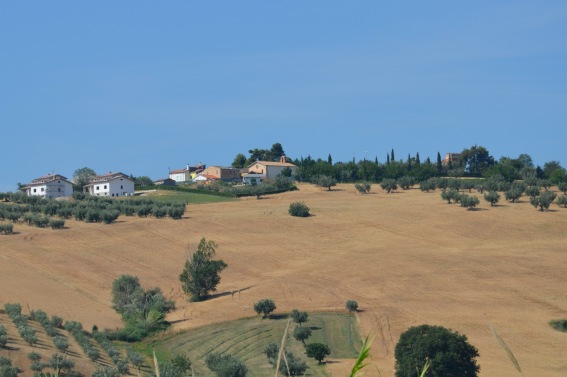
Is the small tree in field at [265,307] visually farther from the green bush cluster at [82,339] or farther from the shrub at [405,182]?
the shrub at [405,182]

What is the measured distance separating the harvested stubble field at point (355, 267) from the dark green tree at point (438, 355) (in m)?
1.64

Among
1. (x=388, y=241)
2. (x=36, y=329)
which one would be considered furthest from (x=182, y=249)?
(x=36, y=329)

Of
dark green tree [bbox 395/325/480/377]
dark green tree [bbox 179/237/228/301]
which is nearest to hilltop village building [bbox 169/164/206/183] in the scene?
dark green tree [bbox 179/237/228/301]

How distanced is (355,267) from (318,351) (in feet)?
93.7

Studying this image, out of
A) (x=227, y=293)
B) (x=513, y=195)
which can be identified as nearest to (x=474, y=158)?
(x=513, y=195)

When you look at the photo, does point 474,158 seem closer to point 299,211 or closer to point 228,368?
point 299,211

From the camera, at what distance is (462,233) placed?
91.5 m

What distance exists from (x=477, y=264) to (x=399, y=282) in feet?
31.9

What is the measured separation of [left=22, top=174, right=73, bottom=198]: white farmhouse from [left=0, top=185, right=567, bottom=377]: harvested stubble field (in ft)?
106

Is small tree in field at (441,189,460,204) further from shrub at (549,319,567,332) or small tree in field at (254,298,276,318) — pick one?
small tree in field at (254,298,276,318)

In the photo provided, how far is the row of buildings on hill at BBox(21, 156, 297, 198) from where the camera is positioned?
13375cm

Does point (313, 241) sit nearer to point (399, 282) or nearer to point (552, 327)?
point (399, 282)

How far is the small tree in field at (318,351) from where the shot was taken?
153 ft

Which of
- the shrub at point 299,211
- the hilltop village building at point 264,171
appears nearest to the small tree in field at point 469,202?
the shrub at point 299,211
